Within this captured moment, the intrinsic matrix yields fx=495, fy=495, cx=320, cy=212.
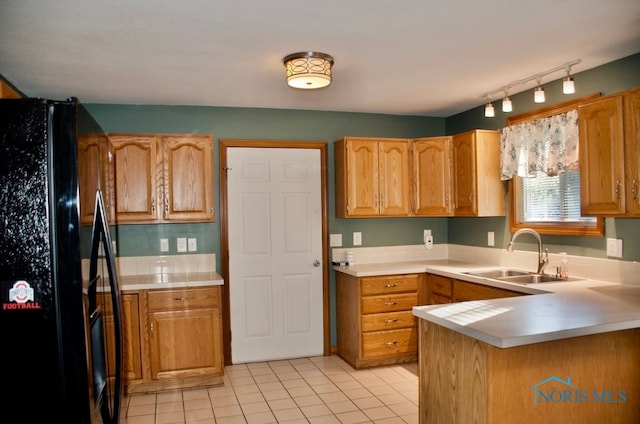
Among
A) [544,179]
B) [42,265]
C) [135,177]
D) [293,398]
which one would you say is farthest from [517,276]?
[42,265]

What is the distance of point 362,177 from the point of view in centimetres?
461

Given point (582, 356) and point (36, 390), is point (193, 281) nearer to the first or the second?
point (36, 390)

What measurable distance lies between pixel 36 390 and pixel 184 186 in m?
2.81

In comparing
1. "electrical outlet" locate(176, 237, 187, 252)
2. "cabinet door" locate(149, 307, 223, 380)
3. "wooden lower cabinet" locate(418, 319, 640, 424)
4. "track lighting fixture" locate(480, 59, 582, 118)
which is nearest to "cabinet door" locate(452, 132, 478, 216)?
"track lighting fixture" locate(480, 59, 582, 118)

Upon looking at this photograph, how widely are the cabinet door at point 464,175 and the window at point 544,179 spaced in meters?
0.27

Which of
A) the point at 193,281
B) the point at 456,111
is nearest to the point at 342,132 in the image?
the point at 456,111

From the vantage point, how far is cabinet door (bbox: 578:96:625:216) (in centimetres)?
287

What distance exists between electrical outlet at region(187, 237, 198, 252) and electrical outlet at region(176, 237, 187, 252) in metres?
0.03

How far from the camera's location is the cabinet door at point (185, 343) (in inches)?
152

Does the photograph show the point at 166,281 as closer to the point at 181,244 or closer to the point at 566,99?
the point at 181,244

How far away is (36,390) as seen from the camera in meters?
1.45

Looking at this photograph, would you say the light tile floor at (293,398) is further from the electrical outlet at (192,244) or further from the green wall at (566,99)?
the green wall at (566,99)

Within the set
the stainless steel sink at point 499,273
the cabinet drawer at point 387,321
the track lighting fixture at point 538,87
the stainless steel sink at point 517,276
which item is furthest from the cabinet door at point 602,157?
the cabinet drawer at point 387,321

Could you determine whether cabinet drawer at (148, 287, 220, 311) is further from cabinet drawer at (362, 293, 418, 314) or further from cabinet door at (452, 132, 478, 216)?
cabinet door at (452, 132, 478, 216)
